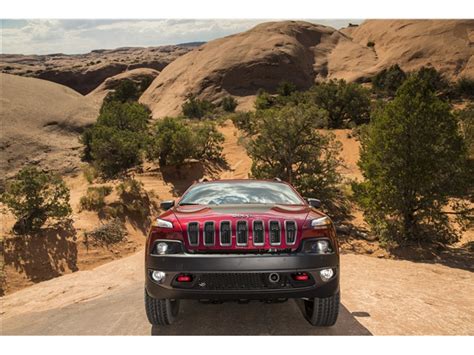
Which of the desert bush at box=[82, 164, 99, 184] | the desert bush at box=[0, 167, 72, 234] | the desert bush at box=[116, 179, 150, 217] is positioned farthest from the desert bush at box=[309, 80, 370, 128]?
the desert bush at box=[0, 167, 72, 234]

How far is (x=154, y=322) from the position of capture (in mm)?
5008

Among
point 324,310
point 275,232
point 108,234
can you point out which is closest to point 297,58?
point 108,234

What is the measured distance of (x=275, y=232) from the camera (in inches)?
177

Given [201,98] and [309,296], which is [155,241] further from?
[201,98]

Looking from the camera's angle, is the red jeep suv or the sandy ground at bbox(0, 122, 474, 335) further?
the sandy ground at bbox(0, 122, 474, 335)

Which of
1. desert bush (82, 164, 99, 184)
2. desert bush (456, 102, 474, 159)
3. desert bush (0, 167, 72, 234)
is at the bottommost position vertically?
desert bush (82, 164, 99, 184)

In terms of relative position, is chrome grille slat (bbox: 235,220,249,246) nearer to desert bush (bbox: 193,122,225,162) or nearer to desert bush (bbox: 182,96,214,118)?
desert bush (bbox: 193,122,225,162)

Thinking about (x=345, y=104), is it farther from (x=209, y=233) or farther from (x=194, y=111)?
(x=209, y=233)

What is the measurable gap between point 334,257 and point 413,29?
65.2 m

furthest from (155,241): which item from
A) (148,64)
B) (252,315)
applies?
(148,64)

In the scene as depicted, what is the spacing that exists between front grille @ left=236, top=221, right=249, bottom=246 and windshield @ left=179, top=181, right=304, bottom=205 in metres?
1.11

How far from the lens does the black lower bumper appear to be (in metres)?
4.30

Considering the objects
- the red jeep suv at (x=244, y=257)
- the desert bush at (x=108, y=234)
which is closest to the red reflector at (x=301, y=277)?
the red jeep suv at (x=244, y=257)

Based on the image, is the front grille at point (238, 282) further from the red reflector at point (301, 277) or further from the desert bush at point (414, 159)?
the desert bush at point (414, 159)
